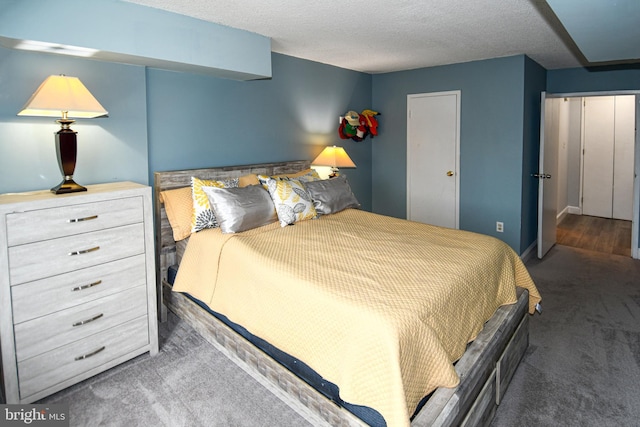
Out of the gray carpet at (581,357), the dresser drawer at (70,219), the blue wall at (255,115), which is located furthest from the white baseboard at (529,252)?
the dresser drawer at (70,219)

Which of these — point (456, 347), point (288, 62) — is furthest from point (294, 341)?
point (288, 62)

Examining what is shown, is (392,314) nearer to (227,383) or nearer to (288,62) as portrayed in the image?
(227,383)

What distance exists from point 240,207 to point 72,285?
112 centimetres

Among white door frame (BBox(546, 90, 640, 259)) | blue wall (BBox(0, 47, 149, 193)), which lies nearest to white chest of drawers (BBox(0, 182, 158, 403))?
blue wall (BBox(0, 47, 149, 193))

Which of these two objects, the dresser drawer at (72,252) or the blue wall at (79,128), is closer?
the dresser drawer at (72,252)

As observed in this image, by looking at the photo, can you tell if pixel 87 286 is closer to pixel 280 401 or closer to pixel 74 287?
pixel 74 287

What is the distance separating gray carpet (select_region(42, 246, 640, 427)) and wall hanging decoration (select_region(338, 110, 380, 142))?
108 inches

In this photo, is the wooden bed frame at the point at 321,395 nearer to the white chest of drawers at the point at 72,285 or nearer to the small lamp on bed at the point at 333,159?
the white chest of drawers at the point at 72,285

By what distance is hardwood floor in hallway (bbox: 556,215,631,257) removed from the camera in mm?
5184

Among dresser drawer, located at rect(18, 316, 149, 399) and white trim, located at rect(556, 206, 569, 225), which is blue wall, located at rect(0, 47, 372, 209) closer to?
dresser drawer, located at rect(18, 316, 149, 399)

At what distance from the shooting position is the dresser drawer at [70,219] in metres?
2.04

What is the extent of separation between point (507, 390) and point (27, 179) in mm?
3130

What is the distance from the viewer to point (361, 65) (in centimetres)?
457

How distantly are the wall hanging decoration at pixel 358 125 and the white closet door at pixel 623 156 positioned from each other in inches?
165
